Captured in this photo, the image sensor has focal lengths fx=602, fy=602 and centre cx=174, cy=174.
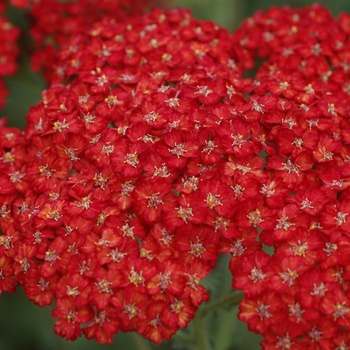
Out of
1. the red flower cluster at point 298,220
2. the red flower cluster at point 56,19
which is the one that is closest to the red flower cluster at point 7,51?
the red flower cluster at point 56,19

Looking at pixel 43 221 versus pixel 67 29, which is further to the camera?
pixel 67 29

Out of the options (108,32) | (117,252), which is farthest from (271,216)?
(108,32)

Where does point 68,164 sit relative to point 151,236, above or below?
above

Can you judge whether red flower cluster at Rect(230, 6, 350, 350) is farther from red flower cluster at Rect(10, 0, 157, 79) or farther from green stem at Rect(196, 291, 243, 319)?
red flower cluster at Rect(10, 0, 157, 79)

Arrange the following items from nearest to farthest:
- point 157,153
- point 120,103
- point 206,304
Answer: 1. point 157,153
2. point 120,103
3. point 206,304

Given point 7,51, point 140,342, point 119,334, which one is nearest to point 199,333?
point 140,342

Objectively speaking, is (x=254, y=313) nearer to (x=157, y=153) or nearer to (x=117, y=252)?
(x=117, y=252)
